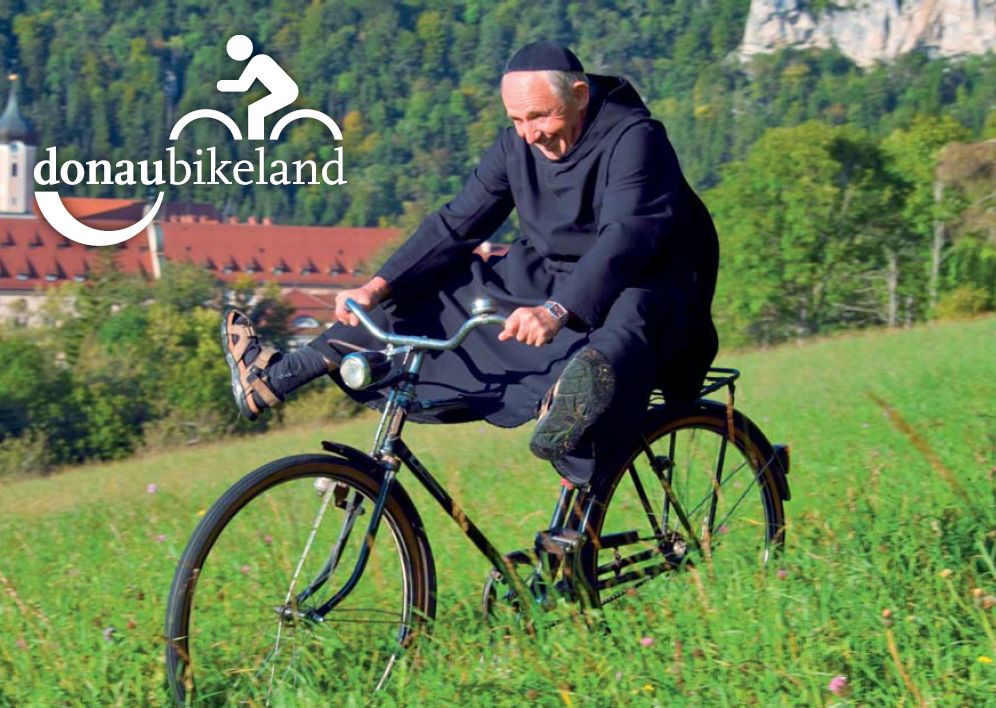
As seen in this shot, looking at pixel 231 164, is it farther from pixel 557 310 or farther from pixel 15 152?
pixel 557 310

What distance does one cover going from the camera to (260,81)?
16738cm

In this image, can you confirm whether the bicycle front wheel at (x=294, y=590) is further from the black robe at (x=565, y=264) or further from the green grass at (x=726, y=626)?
the black robe at (x=565, y=264)

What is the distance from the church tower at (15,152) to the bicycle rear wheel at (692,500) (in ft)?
572

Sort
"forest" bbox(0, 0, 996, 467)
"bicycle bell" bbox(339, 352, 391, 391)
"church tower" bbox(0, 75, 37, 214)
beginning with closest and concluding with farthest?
1. "bicycle bell" bbox(339, 352, 391, 391)
2. "forest" bbox(0, 0, 996, 467)
3. "church tower" bbox(0, 75, 37, 214)

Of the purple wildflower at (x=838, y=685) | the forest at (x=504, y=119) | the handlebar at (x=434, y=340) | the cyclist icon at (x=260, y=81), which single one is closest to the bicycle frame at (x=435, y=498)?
the handlebar at (x=434, y=340)

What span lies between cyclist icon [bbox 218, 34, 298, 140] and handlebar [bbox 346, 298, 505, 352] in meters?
148

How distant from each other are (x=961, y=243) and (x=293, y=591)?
6349 centimetres

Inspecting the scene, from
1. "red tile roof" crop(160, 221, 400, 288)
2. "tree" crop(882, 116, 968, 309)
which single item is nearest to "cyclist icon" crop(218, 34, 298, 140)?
"red tile roof" crop(160, 221, 400, 288)

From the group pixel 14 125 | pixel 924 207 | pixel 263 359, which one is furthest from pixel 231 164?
pixel 263 359

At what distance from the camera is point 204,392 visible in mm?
62750

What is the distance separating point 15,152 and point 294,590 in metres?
180

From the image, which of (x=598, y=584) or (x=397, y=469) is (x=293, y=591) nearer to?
(x=397, y=469)

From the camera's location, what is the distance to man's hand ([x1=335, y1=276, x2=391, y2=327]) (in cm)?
408

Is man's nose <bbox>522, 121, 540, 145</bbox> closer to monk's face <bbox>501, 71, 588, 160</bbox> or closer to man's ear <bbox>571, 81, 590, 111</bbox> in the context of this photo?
monk's face <bbox>501, 71, 588, 160</bbox>
